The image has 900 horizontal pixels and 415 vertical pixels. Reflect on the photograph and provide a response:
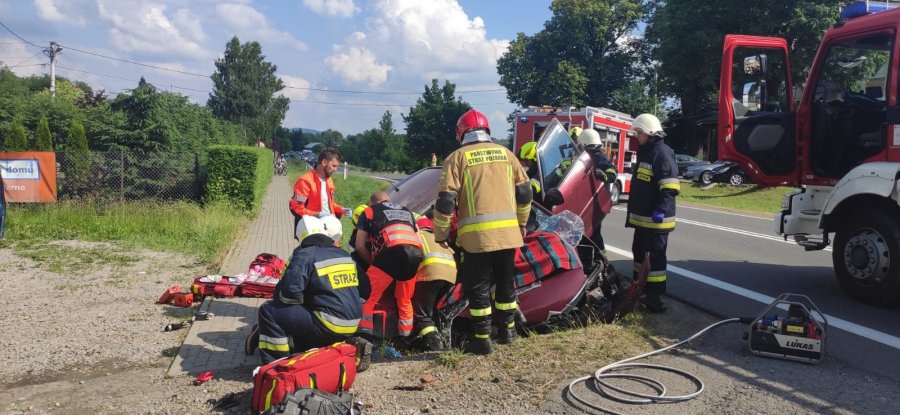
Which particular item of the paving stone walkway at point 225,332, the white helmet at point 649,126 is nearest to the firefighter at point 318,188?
the paving stone walkway at point 225,332

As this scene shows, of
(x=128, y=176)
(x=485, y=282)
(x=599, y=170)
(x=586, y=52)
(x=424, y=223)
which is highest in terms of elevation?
(x=586, y=52)

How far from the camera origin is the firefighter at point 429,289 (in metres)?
4.84

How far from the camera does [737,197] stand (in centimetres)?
2328

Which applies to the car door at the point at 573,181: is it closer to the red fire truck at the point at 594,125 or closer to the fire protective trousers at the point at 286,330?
the fire protective trousers at the point at 286,330

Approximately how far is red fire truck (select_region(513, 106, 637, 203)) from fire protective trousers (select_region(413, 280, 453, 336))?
47.5 feet

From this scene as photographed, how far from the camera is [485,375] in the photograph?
431 centimetres

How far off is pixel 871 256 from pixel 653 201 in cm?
215

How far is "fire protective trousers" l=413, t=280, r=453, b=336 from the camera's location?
16.0 ft

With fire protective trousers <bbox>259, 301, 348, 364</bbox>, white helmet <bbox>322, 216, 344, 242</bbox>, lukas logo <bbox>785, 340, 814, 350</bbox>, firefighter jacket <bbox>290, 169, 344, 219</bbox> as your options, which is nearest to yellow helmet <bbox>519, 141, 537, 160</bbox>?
firefighter jacket <bbox>290, 169, 344, 219</bbox>

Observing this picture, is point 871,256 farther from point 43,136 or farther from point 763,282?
point 43,136

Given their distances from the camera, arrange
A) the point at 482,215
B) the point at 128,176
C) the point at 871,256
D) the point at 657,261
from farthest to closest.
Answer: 1. the point at 128,176
2. the point at 871,256
3. the point at 657,261
4. the point at 482,215

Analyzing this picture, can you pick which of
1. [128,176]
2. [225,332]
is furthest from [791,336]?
[128,176]

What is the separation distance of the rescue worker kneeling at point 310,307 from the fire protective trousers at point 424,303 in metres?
0.63

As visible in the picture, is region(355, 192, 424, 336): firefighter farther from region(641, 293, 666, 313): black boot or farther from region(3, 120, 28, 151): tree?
region(3, 120, 28, 151): tree
